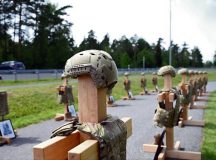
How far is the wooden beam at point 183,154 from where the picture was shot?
6.00 m

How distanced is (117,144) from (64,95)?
8.51m

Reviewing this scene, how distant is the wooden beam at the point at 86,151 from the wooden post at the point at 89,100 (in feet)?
0.54

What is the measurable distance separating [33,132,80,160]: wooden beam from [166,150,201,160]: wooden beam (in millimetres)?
4370

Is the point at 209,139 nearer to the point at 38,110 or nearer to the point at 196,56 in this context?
the point at 38,110

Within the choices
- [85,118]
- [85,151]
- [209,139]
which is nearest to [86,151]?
[85,151]

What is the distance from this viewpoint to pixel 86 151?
181 centimetres

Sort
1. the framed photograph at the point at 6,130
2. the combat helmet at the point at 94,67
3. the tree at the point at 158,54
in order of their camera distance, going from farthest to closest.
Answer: the tree at the point at 158,54, the framed photograph at the point at 6,130, the combat helmet at the point at 94,67

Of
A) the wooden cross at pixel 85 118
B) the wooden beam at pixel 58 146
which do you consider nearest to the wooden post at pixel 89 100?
the wooden cross at pixel 85 118

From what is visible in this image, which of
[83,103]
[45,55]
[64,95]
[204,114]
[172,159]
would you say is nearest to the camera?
[83,103]

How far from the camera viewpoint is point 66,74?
2055 mm

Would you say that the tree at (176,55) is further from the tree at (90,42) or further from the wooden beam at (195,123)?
the wooden beam at (195,123)

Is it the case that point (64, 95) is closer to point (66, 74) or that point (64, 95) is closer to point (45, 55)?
point (66, 74)

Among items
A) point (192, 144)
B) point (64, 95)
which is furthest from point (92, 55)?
point (64, 95)

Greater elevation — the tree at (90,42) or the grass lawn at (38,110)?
the tree at (90,42)
